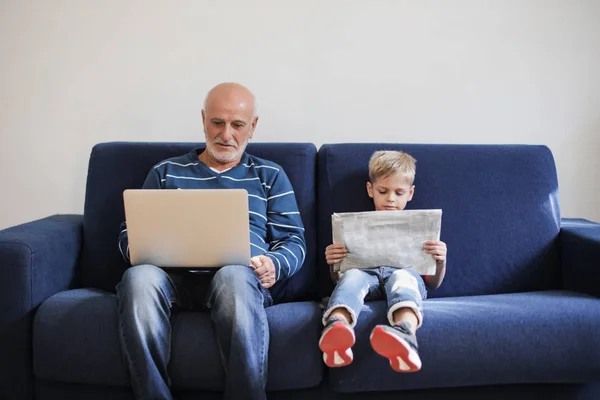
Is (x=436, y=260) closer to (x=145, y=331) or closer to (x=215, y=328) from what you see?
(x=215, y=328)

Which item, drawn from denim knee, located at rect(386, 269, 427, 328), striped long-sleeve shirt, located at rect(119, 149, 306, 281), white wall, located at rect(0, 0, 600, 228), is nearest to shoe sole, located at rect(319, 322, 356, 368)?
denim knee, located at rect(386, 269, 427, 328)

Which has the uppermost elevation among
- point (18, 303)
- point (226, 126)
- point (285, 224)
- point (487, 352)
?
point (226, 126)

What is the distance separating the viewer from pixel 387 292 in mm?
1626

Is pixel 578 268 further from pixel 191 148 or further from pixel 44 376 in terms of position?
pixel 44 376

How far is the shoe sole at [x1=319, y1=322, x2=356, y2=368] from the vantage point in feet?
4.66

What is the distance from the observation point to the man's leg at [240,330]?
4.72 feet

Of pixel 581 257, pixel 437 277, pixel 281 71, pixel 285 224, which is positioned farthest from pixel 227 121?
pixel 581 257

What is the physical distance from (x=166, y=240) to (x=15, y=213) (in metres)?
1.21

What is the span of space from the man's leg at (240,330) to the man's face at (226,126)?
0.46 meters

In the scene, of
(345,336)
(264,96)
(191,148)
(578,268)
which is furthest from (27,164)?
(578,268)

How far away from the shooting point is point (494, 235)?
1995 mm

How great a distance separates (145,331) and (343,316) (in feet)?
1.66

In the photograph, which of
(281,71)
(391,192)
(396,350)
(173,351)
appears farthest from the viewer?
(281,71)

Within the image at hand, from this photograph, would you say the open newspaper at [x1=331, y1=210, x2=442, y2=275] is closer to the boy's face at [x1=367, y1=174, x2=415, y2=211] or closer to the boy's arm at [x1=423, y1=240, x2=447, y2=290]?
the boy's arm at [x1=423, y1=240, x2=447, y2=290]
